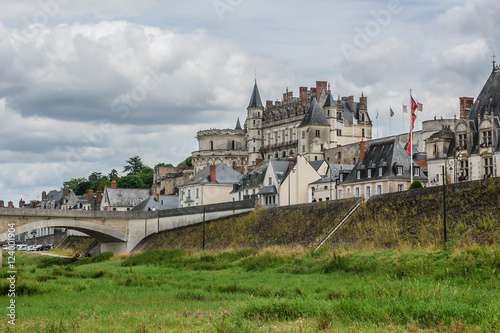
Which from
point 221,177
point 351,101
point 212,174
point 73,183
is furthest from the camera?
point 73,183

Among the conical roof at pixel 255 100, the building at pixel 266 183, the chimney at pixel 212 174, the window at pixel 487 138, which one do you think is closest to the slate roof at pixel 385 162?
the building at pixel 266 183

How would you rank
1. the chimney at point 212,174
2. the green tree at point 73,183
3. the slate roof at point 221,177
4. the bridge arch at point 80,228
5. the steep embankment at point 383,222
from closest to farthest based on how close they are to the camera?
the steep embankment at point 383,222 → the bridge arch at point 80,228 → the chimney at point 212,174 → the slate roof at point 221,177 → the green tree at point 73,183

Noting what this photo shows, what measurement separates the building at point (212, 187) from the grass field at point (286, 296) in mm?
37702

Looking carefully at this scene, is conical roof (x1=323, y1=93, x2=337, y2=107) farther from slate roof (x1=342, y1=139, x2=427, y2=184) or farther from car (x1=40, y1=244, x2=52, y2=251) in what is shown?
slate roof (x1=342, y1=139, x2=427, y2=184)

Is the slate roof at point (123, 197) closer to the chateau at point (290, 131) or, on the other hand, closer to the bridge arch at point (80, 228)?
the chateau at point (290, 131)

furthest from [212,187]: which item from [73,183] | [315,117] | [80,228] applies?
[73,183]

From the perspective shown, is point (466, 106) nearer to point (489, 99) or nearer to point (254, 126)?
point (489, 99)

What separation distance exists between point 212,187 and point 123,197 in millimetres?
17163

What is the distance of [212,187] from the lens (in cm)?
7425

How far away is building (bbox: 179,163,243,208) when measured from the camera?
7400cm

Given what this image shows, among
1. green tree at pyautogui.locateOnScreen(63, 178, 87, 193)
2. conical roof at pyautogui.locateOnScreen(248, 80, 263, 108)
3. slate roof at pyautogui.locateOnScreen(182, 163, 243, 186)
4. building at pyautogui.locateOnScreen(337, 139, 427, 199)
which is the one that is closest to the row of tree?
green tree at pyautogui.locateOnScreen(63, 178, 87, 193)

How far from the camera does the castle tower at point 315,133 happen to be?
338 feet

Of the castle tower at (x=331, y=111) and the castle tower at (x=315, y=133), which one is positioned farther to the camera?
the castle tower at (x=331, y=111)

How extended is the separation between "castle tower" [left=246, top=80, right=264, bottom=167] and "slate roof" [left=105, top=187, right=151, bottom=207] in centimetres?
3852
